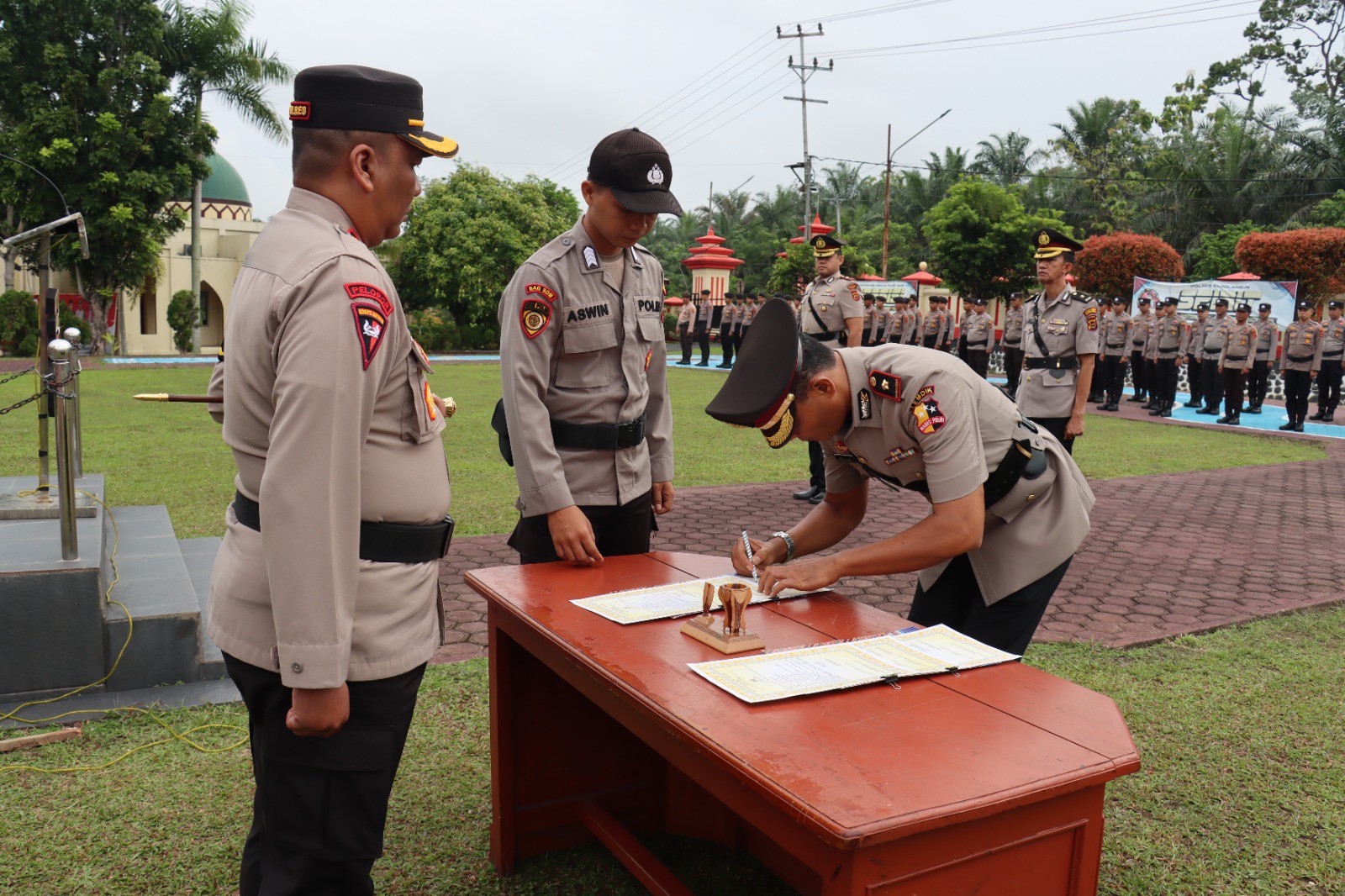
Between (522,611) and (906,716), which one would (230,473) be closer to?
(522,611)

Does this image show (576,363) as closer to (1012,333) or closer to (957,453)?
(957,453)

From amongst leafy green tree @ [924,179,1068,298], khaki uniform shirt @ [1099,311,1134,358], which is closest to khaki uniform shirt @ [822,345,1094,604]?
khaki uniform shirt @ [1099,311,1134,358]

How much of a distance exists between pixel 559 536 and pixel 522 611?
48 cm

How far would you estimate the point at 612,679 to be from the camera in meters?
1.85

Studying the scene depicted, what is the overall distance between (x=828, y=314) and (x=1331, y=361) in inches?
444

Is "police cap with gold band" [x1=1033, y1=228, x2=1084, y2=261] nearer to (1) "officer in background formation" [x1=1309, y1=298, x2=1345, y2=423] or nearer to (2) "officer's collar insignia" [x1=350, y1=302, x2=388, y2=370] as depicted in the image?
(2) "officer's collar insignia" [x1=350, y1=302, x2=388, y2=370]

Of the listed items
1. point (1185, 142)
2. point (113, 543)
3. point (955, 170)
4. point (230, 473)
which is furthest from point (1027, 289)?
point (113, 543)

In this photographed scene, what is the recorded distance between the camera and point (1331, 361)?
597 inches

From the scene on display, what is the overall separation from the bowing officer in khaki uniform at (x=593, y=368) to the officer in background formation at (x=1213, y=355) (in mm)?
14202

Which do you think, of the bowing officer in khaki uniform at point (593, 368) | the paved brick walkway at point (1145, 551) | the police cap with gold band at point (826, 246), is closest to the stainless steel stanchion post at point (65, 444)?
the paved brick walkway at point (1145, 551)

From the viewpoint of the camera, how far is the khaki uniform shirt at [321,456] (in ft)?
4.99

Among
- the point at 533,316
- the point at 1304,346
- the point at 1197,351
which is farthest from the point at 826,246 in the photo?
the point at 1197,351

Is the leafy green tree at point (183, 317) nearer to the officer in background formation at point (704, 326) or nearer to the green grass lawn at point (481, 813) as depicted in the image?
the officer in background formation at point (704, 326)

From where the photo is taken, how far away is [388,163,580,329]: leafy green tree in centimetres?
3108
